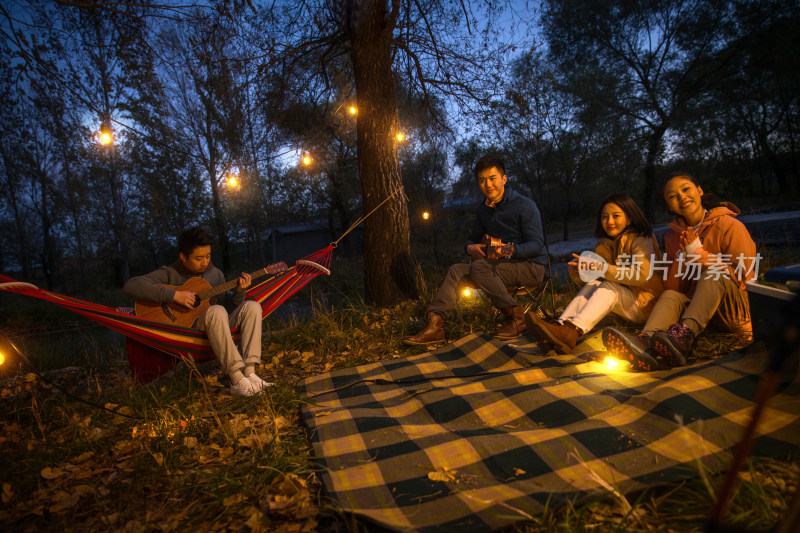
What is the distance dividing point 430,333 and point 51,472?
1.97 metres

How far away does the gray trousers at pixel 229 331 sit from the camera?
7.14 ft

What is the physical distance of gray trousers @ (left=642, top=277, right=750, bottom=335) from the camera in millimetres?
1996

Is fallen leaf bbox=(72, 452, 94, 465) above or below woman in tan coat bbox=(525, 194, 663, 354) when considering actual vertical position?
below

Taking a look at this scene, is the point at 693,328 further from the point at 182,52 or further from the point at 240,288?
the point at 182,52

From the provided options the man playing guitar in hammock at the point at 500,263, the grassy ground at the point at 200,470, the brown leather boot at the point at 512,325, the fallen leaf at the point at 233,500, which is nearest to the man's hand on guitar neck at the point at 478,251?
the man playing guitar in hammock at the point at 500,263

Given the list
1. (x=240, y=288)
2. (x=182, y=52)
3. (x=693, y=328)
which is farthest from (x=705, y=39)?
(x=240, y=288)

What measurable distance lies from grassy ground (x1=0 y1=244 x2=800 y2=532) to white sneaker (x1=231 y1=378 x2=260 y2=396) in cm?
5

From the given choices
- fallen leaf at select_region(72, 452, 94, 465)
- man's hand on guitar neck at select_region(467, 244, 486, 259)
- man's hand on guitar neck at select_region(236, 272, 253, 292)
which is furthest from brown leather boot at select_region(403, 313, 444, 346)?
fallen leaf at select_region(72, 452, 94, 465)

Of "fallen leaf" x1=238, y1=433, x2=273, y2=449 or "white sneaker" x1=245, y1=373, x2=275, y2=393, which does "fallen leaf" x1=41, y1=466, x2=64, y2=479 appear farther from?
"white sneaker" x1=245, y1=373, x2=275, y2=393

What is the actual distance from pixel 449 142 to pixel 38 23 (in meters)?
3.71

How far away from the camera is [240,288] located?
8.20ft

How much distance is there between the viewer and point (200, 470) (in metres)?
1.49

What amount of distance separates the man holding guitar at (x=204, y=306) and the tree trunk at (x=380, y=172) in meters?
1.27

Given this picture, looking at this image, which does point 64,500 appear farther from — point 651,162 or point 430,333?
point 651,162
